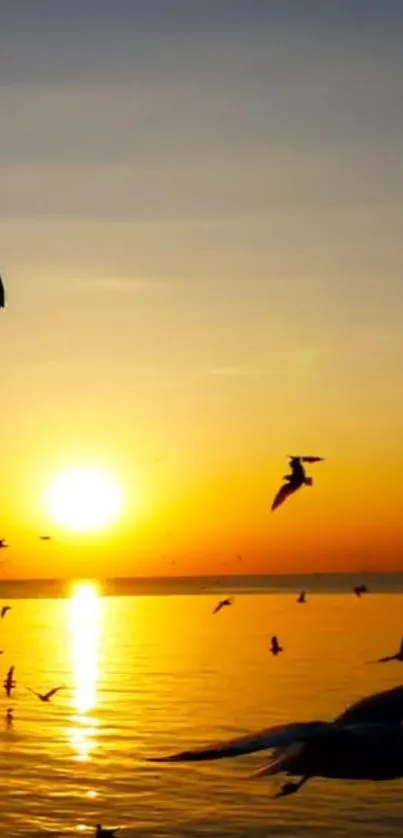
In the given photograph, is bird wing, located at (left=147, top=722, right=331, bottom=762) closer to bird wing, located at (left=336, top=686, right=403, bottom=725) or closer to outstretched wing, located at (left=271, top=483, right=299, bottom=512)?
bird wing, located at (left=336, top=686, right=403, bottom=725)

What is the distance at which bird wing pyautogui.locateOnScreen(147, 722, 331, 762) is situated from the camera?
2.40 meters

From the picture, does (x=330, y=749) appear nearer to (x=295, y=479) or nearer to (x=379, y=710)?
(x=379, y=710)

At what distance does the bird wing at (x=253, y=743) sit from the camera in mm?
2396

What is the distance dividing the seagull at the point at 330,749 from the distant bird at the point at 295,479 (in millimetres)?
10543

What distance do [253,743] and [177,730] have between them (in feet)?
133

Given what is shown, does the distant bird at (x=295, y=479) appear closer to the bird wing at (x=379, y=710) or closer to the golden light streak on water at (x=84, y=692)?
the bird wing at (x=379, y=710)

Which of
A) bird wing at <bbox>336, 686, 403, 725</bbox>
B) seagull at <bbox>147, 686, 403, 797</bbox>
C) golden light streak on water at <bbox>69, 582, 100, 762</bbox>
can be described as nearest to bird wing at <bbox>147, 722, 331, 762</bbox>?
seagull at <bbox>147, 686, 403, 797</bbox>

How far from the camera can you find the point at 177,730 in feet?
137

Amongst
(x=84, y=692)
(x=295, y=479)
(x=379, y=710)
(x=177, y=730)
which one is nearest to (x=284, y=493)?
(x=295, y=479)

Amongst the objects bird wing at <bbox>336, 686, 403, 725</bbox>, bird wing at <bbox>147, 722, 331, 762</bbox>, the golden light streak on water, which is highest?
the golden light streak on water

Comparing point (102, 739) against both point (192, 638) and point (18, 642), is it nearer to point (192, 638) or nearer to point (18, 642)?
point (192, 638)

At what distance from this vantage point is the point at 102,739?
4169 centimetres

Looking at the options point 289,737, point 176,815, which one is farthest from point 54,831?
point 289,737

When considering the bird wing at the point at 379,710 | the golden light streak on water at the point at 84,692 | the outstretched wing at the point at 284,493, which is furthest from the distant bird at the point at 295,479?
the golden light streak on water at the point at 84,692
